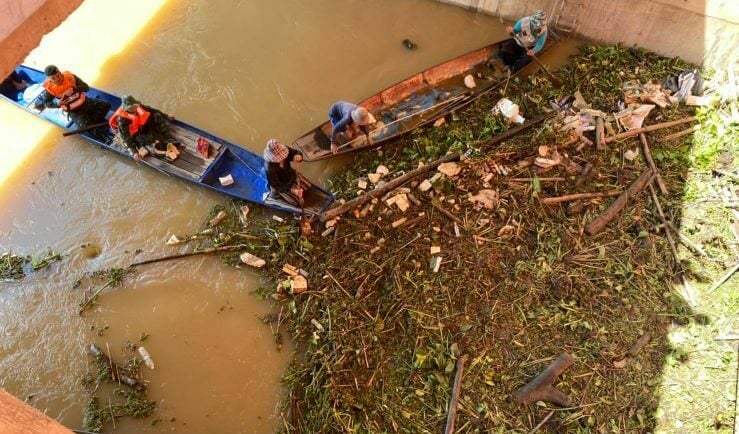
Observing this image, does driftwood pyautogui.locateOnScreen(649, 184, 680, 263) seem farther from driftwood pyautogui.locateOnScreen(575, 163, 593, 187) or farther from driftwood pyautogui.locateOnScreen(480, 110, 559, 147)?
driftwood pyautogui.locateOnScreen(480, 110, 559, 147)

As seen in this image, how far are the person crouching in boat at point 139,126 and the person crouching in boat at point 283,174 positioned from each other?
246 centimetres

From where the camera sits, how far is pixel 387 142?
8.91 meters

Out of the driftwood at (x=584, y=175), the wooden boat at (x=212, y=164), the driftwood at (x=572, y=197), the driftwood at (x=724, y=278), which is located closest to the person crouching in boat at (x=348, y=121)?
the wooden boat at (x=212, y=164)

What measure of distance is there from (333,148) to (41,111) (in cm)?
580

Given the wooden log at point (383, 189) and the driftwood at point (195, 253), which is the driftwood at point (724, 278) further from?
the driftwood at point (195, 253)

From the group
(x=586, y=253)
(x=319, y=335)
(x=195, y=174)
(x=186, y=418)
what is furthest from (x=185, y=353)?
(x=586, y=253)

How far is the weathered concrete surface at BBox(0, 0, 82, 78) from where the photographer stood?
7.88 ft

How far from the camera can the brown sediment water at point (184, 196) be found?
7.47 meters

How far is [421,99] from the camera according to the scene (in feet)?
31.4

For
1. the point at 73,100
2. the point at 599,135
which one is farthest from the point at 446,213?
the point at 73,100

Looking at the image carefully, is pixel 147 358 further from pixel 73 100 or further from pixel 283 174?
pixel 73 100

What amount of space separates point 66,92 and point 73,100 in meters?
0.16

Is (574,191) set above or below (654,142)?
below

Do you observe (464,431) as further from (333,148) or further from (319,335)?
(333,148)
